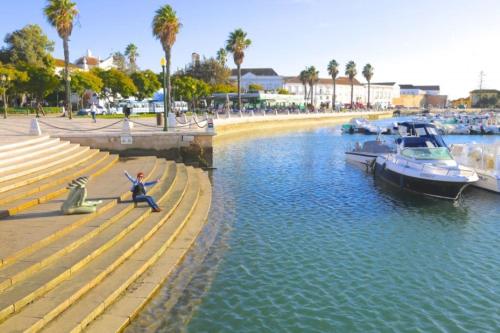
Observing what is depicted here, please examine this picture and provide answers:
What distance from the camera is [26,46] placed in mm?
74312

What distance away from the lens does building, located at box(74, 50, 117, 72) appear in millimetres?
107838

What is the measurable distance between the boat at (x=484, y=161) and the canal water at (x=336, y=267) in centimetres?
102

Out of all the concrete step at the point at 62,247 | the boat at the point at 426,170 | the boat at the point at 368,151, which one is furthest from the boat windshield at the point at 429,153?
the concrete step at the point at 62,247

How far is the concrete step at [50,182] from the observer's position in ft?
39.4

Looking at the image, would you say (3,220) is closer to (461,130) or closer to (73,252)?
(73,252)

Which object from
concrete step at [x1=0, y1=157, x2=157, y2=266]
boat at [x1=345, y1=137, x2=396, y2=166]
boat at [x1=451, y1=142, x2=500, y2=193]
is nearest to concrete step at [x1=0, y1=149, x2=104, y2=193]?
concrete step at [x1=0, y1=157, x2=157, y2=266]

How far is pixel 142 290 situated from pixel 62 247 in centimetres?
187

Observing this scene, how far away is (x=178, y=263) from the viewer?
1076cm

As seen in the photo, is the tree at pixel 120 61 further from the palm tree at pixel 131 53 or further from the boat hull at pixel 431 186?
the boat hull at pixel 431 186

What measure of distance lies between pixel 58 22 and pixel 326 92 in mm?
132519

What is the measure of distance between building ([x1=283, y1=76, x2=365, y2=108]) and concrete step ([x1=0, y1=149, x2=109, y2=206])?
130820mm

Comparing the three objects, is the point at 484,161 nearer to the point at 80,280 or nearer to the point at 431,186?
the point at 431,186

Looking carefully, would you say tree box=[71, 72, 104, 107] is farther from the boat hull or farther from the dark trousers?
the dark trousers

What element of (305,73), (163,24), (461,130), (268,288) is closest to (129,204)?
(268,288)
